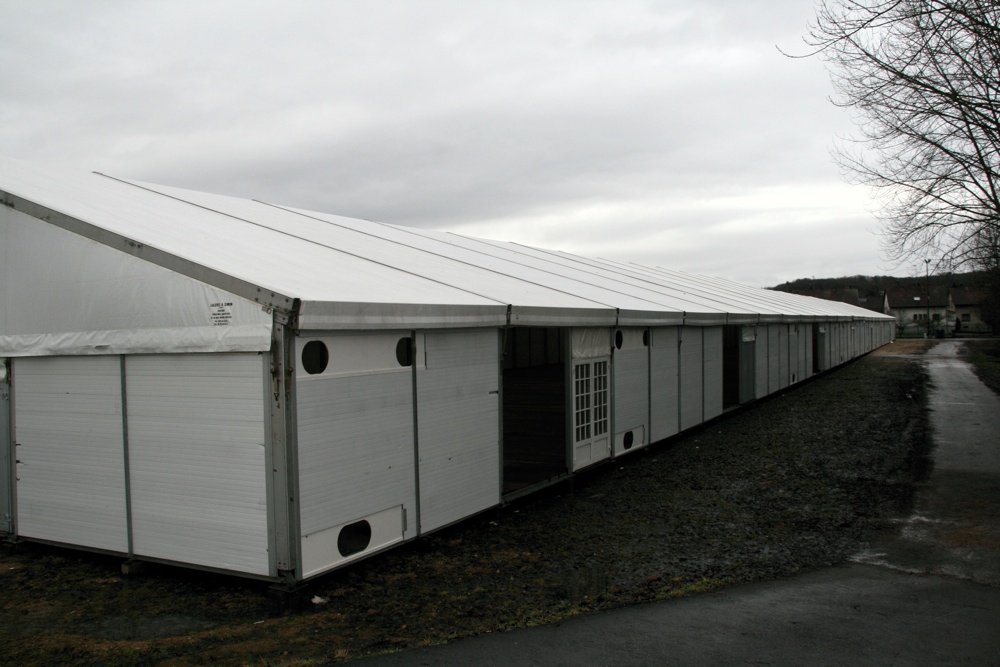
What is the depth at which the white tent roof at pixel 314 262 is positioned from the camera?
18.7 feet

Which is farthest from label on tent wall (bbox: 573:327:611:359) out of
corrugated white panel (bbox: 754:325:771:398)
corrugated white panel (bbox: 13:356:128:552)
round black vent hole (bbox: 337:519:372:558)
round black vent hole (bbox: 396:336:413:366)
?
corrugated white panel (bbox: 754:325:771:398)

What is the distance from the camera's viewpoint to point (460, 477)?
23.4ft

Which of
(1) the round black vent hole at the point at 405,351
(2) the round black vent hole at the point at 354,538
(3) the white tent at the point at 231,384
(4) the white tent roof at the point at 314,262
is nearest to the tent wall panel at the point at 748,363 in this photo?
(4) the white tent roof at the point at 314,262

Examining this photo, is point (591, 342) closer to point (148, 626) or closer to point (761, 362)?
point (148, 626)

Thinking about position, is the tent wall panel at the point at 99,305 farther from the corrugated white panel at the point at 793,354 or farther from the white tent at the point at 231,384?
the corrugated white panel at the point at 793,354

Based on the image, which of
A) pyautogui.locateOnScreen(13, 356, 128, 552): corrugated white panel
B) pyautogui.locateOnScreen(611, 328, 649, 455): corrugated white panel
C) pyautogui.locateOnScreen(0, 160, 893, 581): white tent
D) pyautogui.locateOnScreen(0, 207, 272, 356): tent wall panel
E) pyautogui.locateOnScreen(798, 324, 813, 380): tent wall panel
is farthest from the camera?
pyautogui.locateOnScreen(798, 324, 813, 380): tent wall panel

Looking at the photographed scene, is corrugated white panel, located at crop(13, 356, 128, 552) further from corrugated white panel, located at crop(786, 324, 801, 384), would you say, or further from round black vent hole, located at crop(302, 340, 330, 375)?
corrugated white panel, located at crop(786, 324, 801, 384)

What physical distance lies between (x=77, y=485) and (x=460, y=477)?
11.1ft

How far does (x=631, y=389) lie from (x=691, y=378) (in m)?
3.02

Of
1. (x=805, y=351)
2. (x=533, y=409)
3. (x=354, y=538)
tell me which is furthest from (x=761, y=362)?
(x=354, y=538)

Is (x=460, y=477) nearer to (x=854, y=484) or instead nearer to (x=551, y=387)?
(x=854, y=484)

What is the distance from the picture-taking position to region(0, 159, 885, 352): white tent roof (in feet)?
18.7

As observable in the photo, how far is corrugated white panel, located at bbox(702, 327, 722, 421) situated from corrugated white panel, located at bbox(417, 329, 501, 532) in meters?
7.73

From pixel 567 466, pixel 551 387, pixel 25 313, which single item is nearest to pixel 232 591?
pixel 25 313
